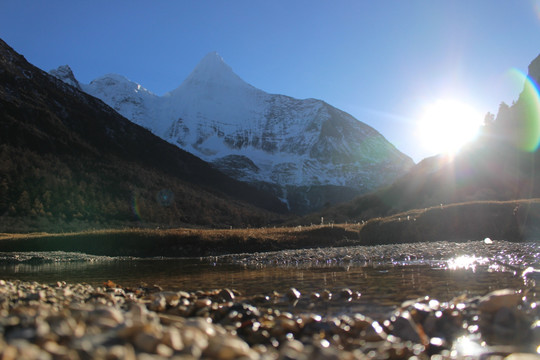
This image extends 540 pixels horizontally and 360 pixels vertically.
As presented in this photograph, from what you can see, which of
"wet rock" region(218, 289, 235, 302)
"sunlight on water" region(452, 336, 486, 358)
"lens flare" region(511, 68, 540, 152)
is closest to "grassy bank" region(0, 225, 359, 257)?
"wet rock" region(218, 289, 235, 302)

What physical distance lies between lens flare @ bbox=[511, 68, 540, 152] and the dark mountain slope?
63750 mm

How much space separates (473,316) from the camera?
6227 millimetres

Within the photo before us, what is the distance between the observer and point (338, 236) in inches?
1463

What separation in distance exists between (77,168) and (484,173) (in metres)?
81.2

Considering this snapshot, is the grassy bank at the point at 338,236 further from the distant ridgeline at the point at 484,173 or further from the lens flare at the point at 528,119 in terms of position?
the lens flare at the point at 528,119

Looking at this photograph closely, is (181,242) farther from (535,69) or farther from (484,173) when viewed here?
(535,69)

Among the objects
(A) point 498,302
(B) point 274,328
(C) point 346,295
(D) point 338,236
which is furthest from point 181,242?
(A) point 498,302

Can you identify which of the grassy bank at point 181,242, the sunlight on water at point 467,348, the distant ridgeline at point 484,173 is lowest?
the grassy bank at point 181,242

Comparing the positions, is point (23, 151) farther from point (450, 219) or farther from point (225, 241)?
point (450, 219)

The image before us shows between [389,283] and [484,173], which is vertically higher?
[484,173]

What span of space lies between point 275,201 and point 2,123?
131m

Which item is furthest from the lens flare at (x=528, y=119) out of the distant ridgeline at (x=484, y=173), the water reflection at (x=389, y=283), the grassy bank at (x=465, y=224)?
the water reflection at (x=389, y=283)

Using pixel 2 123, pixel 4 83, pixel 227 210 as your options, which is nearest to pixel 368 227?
pixel 227 210

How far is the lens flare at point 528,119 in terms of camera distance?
6242cm
